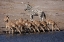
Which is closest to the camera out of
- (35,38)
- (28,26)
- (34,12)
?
(35,38)

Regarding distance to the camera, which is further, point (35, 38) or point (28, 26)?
point (28, 26)

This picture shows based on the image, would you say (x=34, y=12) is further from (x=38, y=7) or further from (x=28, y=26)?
(x=28, y=26)

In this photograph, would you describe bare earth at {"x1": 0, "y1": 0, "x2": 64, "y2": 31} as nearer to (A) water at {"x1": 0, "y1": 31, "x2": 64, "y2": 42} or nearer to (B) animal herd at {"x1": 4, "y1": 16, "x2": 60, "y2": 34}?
(B) animal herd at {"x1": 4, "y1": 16, "x2": 60, "y2": 34}

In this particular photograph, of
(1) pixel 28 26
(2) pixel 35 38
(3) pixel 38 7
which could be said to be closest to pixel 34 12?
(3) pixel 38 7

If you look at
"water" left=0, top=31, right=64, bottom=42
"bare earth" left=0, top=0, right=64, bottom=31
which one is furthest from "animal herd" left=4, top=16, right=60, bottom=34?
"bare earth" left=0, top=0, right=64, bottom=31

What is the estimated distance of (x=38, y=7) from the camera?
26.7 m

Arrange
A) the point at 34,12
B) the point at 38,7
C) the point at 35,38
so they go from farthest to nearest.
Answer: the point at 38,7
the point at 34,12
the point at 35,38

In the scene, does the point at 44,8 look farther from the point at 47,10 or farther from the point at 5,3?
the point at 5,3

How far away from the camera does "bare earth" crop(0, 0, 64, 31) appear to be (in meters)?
25.0

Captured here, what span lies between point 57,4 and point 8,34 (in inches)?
279

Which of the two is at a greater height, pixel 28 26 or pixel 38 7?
pixel 38 7

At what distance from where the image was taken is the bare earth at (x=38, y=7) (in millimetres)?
24980

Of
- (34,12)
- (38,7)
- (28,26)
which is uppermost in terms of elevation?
(38,7)

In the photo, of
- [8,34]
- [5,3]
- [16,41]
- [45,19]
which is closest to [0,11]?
[5,3]
